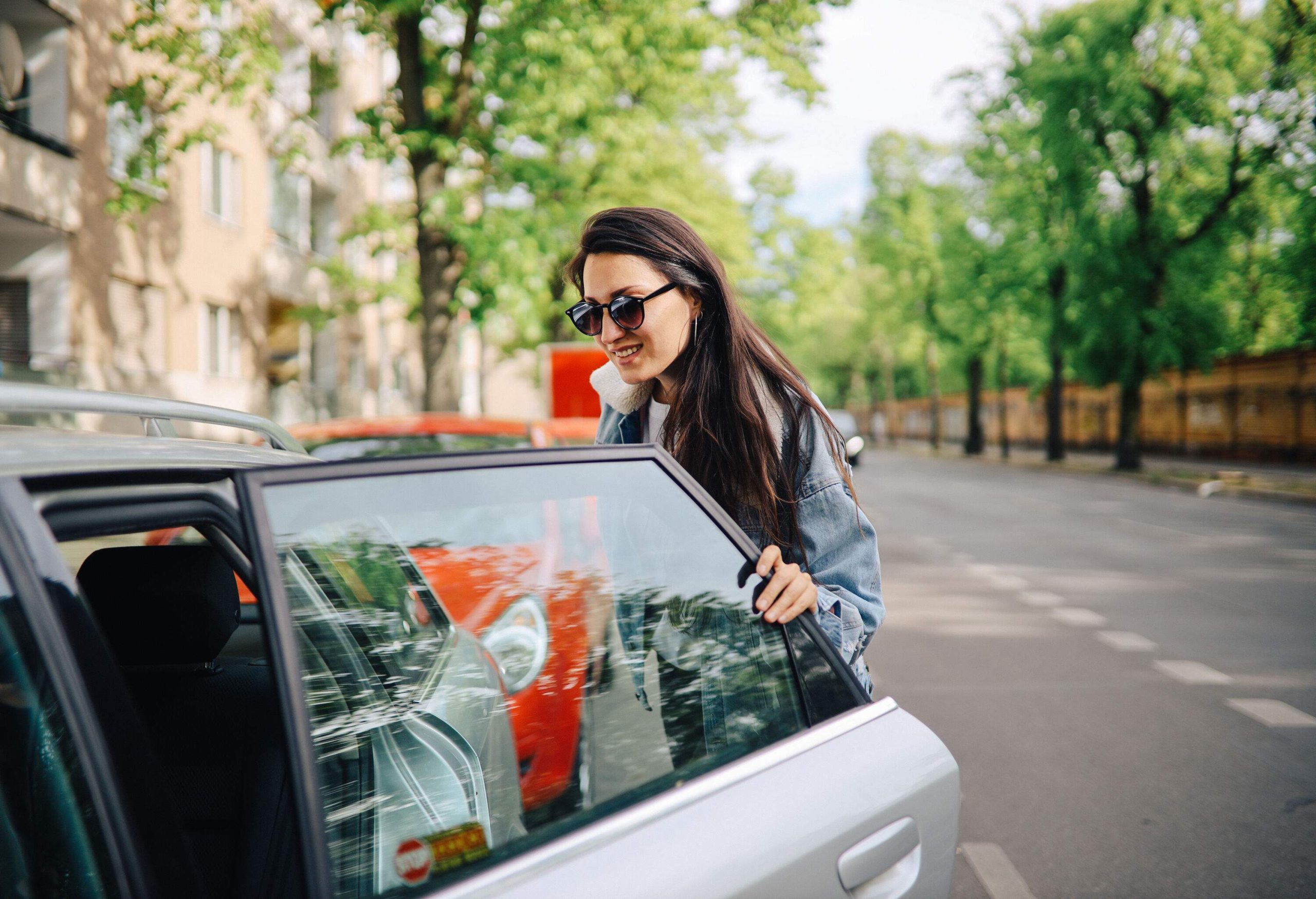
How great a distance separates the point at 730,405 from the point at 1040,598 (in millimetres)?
7537

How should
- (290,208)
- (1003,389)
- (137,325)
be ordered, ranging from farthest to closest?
(1003,389), (290,208), (137,325)

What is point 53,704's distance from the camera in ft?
3.72

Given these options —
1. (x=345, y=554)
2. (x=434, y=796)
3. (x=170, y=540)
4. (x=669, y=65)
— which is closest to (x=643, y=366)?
(x=345, y=554)

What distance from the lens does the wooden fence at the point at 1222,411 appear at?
25.4 metres

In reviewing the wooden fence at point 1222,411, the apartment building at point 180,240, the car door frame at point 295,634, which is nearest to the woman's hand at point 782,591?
the car door frame at point 295,634

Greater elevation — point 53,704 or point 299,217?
point 299,217

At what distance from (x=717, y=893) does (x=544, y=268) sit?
1255 centimetres

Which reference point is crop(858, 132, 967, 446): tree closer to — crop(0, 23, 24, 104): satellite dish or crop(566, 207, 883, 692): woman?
crop(0, 23, 24, 104): satellite dish

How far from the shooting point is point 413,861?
122 centimetres

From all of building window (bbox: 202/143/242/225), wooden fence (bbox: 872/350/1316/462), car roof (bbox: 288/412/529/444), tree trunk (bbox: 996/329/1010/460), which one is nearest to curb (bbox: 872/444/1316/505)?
tree trunk (bbox: 996/329/1010/460)

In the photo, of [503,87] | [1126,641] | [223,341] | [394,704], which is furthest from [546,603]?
[223,341]

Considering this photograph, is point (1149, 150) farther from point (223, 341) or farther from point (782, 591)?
point (782, 591)

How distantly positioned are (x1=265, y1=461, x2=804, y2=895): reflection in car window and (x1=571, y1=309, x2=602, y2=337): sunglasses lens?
0.57 m

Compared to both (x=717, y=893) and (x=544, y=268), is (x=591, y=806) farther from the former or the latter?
(x=544, y=268)
